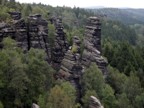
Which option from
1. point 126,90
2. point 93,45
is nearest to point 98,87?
point 126,90

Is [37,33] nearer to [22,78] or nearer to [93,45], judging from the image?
[93,45]

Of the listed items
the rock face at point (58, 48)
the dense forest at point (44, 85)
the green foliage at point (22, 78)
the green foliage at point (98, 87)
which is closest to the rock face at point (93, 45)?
the dense forest at point (44, 85)

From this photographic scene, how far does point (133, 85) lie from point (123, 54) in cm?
2439

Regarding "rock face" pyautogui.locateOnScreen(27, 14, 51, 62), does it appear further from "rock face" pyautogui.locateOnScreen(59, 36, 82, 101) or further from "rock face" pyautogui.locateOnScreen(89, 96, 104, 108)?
"rock face" pyautogui.locateOnScreen(89, 96, 104, 108)

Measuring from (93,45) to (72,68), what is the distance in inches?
633

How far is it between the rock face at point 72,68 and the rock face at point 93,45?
21.3 ft

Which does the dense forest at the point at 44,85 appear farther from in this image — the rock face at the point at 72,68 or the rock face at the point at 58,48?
the rock face at the point at 58,48

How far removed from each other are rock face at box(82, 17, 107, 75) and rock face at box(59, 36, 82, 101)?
6.48 m

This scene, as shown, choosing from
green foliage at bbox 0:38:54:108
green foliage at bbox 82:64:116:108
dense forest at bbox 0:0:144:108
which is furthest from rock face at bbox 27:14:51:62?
green foliage at bbox 0:38:54:108

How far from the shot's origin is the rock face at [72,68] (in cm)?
8244

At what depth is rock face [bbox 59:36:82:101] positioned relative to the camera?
270 ft

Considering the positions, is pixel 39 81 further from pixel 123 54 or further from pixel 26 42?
pixel 123 54

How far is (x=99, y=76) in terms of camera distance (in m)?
83.1

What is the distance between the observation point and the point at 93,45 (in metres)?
97.3
